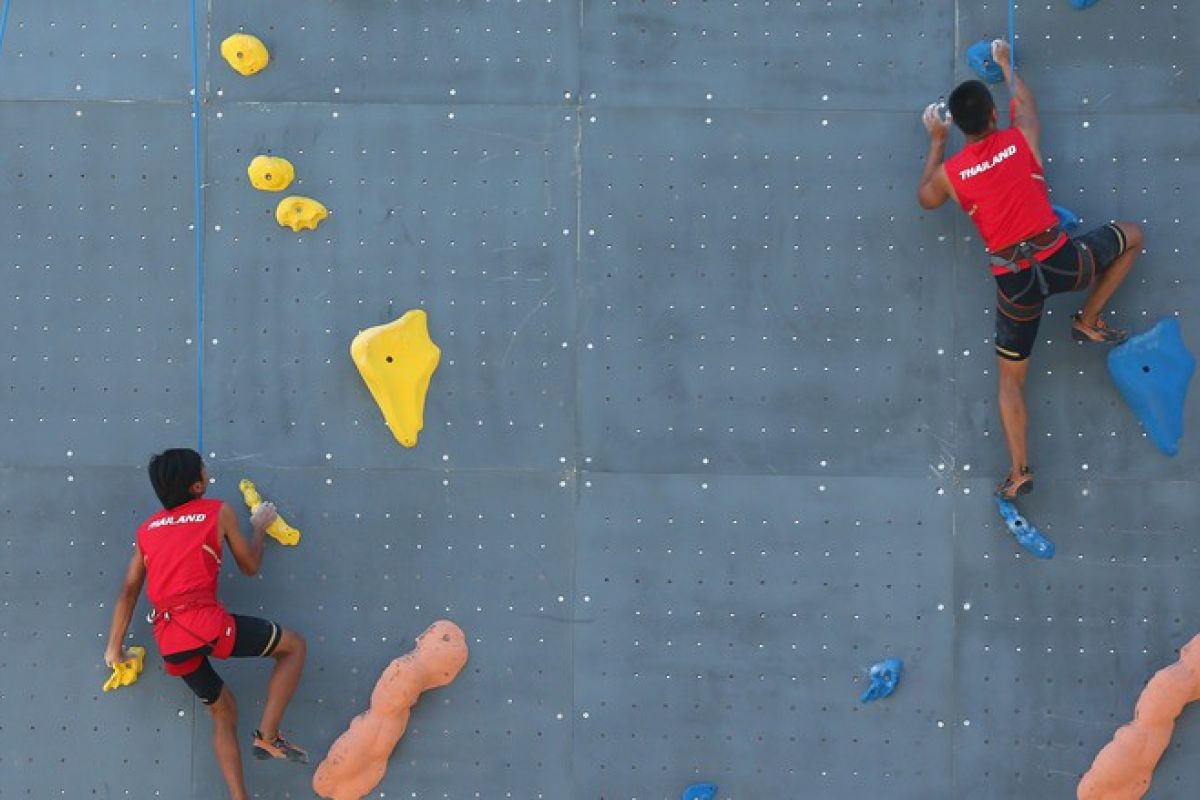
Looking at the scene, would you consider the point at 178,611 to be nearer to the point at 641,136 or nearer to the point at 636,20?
the point at 641,136

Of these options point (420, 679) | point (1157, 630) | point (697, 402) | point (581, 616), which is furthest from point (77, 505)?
point (1157, 630)

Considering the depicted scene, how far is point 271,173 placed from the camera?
14.7 feet

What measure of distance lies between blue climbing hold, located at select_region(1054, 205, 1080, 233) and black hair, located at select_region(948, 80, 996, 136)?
1.70 feet

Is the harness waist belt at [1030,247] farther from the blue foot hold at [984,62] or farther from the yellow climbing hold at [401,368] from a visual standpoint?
the yellow climbing hold at [401,368]

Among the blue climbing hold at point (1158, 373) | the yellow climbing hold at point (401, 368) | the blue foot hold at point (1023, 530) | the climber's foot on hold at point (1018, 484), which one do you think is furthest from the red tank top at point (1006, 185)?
the yellow climbing hold at point (401, 368)

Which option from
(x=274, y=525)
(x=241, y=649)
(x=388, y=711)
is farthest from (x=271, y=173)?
(x=388, y=711)

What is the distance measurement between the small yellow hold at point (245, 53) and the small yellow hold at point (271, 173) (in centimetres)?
31

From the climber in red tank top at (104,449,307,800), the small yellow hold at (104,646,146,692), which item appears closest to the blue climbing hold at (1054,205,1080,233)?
the climber in red tank top at (104,449,307,800)

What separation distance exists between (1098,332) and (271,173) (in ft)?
9.24

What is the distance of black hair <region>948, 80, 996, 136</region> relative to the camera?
406cm

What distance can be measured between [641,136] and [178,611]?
2173mm

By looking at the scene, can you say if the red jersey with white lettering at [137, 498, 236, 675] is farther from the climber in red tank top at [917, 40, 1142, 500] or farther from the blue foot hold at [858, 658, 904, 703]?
the climber in red tank top at [917, 40, 1142, 500]

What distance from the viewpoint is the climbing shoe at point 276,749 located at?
14.1 feet

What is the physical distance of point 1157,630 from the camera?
176 inches
